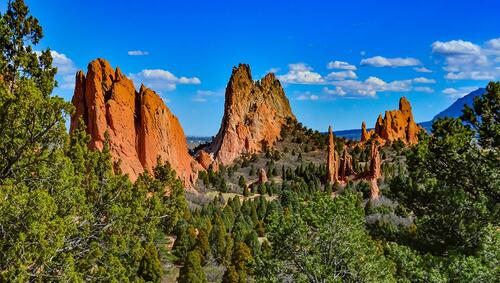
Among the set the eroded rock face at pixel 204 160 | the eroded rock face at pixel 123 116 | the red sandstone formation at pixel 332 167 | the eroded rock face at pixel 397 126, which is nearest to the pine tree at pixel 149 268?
the eroded rock face at pixel 123 116

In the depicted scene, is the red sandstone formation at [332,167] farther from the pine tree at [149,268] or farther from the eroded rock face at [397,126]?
the pine tree at [149,268]

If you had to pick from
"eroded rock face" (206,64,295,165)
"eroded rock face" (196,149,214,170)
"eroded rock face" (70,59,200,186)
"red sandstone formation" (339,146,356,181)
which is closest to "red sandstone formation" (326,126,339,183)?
"red sandstone formation" (339,146,356,181)

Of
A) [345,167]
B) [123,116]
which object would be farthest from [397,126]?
[123,116]

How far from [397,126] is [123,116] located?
257 ft

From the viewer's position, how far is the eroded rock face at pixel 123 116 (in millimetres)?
63719

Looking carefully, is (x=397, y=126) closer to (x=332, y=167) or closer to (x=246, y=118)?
(x=246, y=118)

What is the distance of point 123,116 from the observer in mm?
66625

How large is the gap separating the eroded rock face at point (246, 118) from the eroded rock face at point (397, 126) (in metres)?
25.1

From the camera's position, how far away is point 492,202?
540 inches

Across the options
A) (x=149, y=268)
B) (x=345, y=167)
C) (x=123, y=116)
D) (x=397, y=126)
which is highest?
(x=397, y=126)

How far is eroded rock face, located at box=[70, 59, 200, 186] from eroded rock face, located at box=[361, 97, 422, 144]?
6361 centimetres

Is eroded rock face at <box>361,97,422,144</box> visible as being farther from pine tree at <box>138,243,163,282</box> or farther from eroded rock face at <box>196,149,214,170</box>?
pine tree at <box>138,243,163,282</box>

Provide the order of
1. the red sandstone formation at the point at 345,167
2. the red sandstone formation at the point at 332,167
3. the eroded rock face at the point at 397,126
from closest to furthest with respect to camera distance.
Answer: the red sandstone formation at the point at 332,167 → the red sandstone formation at the point at 345,167 → the eroded rock face at the point at 397,126

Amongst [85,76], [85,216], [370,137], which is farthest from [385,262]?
[370,137]
